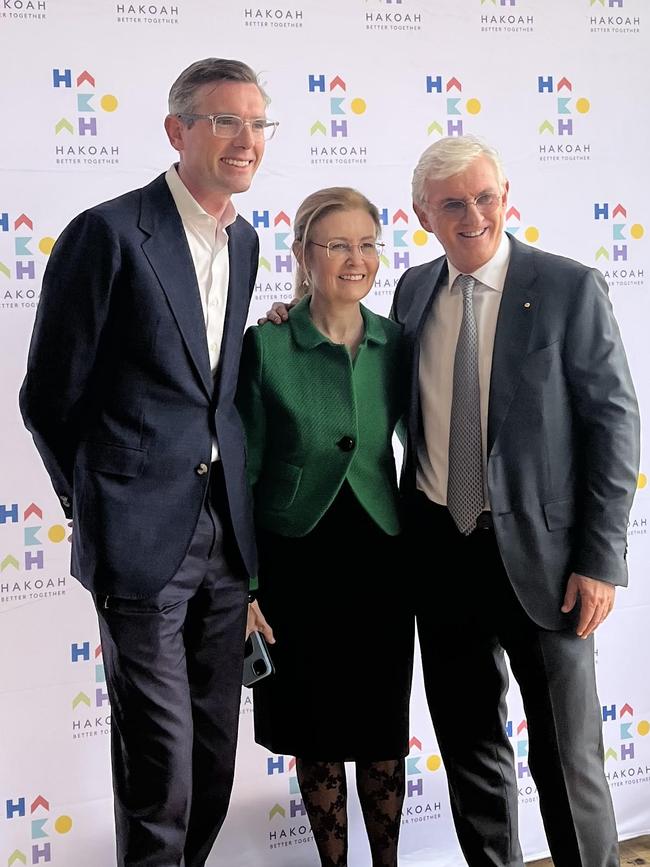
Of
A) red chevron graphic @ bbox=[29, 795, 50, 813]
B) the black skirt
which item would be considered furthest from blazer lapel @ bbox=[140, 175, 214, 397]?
red chevron graphic @ bbox=[29, 795, 50, 813]

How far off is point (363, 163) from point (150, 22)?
635 mm

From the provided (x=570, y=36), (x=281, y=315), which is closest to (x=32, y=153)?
(x=281, y=315)

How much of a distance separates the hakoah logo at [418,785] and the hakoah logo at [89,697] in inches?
34.2

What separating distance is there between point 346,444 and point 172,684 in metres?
0.58

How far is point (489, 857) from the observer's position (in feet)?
7.15

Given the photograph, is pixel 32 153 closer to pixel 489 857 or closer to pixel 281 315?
pixel 281 315

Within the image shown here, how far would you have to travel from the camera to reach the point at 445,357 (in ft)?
6.81

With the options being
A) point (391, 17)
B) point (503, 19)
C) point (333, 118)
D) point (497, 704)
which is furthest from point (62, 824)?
point (503, 19)

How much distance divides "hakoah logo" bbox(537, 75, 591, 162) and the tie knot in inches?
36.4

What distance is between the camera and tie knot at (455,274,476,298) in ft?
6.71

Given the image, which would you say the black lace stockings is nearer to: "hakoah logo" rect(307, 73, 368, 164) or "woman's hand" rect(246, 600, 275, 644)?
"woman's hand" rect(246, 600, 275, 644)

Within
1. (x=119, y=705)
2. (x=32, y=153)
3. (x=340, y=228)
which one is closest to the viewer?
(x=119, y=705)

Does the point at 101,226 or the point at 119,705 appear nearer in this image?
the point at 101,226

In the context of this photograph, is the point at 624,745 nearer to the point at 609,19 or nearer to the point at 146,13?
the point at 609,19
